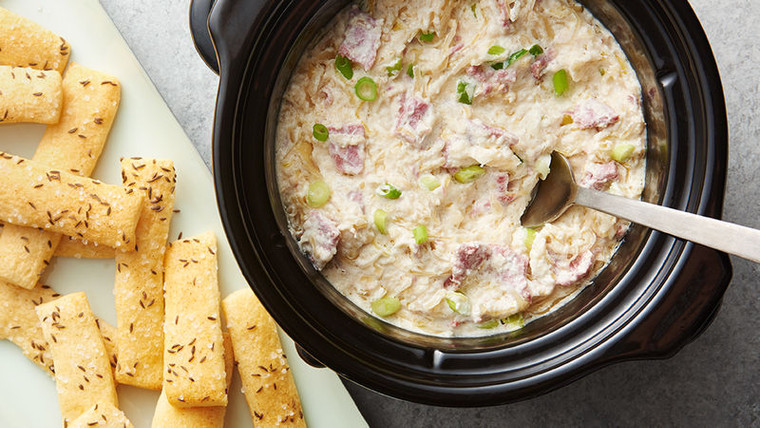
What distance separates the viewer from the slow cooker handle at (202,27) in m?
1.71

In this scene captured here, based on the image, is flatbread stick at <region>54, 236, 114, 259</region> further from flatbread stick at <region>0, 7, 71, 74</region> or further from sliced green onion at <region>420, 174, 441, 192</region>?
sliced green onion at <region>420, 174, 441, 192</region>

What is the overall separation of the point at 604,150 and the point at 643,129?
0.13 meters

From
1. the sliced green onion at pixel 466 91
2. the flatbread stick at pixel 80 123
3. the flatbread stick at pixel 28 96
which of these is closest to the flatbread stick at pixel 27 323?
the flatbread stick at pixel 80 123

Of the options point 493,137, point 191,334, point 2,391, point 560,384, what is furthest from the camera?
point 2,391

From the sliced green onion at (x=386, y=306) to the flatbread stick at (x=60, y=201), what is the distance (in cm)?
83

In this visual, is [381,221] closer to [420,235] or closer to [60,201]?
[420,235]

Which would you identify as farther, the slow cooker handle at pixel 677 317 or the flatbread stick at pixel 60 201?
the flatbread stick at pixel 60 201

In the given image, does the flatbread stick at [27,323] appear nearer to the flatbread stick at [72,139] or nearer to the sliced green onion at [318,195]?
the flatbread stick at [72,139]

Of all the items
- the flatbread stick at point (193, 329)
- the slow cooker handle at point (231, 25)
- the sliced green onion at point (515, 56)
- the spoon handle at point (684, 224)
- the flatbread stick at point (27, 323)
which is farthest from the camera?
the flatbread stick at point (27, 323)

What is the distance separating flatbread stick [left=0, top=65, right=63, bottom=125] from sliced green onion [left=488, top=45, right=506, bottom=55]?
1371 mm

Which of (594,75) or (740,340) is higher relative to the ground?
(594,75)

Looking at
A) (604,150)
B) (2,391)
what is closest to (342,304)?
(604,150)

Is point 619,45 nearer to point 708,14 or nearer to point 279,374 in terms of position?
point 708,14

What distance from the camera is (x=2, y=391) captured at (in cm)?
222
